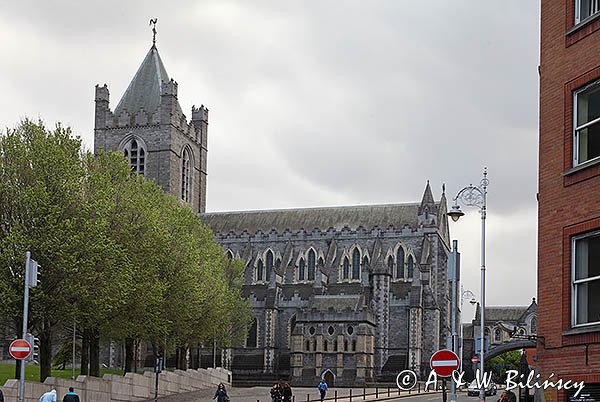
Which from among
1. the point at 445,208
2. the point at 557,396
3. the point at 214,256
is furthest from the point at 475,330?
the point at 557,396

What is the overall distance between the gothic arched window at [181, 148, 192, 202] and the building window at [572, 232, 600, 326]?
3542 inches

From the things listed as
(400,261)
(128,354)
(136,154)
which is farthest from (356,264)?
(128,354)

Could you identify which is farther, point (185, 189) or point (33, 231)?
point (185, 189)

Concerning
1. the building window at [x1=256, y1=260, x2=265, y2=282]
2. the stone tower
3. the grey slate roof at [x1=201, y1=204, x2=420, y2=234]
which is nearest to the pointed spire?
the grey slate roof at [x1=201, y1=204, x2=420, y2=234]

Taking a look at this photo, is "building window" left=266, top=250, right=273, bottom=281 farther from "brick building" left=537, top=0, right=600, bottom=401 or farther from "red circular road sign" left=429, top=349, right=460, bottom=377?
"brick building" left=537, top=0, right=600, bottom=401

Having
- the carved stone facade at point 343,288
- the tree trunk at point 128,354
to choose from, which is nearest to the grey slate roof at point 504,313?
the carved stone facade at point 343,288

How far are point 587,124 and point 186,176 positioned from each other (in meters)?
91.6

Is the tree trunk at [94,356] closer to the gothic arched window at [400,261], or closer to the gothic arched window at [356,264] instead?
the gothic arched window at [400,261]

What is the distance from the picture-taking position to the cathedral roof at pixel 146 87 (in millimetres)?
105125

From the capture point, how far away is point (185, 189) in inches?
4200

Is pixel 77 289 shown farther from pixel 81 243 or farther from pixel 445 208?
pixel 445 208

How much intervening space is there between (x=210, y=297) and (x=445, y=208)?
4509 cm

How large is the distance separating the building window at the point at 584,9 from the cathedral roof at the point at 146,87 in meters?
88.5

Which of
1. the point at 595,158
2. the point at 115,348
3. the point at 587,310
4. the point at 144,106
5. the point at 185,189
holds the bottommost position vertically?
the point at 115,348
